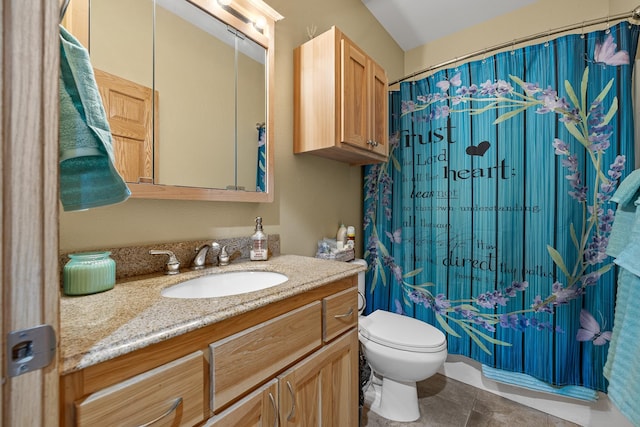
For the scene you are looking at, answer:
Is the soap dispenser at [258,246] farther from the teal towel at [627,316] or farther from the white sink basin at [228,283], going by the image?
the teal towel at [627,316]

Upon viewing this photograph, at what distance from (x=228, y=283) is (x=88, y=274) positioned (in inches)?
17.4

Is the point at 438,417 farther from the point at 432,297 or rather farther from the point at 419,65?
the point at 419,65

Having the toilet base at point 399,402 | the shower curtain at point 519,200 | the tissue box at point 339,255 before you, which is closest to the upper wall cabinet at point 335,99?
the shower curtain at point 519,200

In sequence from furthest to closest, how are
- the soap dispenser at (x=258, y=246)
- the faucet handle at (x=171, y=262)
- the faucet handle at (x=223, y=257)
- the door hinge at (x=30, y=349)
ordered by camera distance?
the soap dispenser at (x=258, y=246), the faucet handle at (x=223, y=257), the faucet handle at (x=171, y=262), the door hinge at (x=30, y=349)

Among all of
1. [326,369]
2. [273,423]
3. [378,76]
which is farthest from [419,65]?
[273,423]

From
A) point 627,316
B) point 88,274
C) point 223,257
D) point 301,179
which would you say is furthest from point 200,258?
point 627,316

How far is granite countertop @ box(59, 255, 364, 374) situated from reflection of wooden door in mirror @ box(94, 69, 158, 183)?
38cm

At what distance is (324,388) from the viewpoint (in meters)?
0.97

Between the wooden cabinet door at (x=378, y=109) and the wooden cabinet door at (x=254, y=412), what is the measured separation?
1308 millimetres

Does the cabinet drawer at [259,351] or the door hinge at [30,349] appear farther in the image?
the cabinet drawer at [259,351]

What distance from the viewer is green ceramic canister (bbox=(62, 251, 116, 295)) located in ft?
2.41

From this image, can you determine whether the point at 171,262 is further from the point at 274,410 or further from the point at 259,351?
the point at 274,410

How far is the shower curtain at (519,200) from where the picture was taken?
1.32 m

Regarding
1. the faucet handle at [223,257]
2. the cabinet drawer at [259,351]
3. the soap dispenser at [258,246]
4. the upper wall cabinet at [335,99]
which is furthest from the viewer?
the upper wall cabinet at [335,99]
